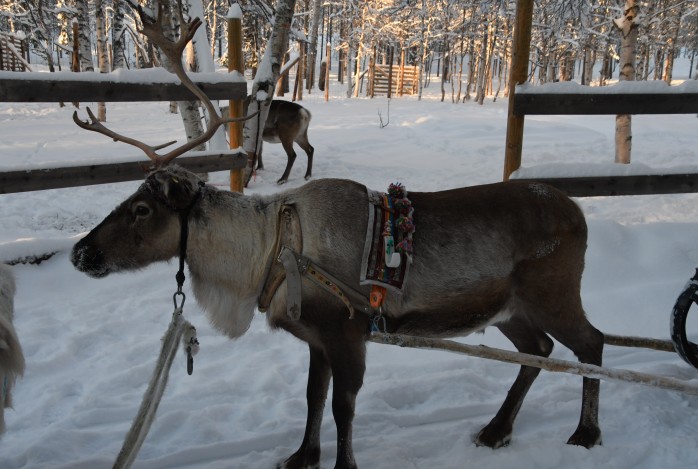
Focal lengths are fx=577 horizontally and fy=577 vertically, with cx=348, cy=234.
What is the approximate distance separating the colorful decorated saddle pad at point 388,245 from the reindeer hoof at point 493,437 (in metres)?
0.95

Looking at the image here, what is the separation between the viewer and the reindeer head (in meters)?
2.42

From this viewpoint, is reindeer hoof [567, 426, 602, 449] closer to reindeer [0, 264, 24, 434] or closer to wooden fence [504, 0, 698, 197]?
wooden fence [504, 0, 698, 197]

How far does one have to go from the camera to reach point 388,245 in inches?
96.7

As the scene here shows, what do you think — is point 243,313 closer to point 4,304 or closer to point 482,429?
point 4,304

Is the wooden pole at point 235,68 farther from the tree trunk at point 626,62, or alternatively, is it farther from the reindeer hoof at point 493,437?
the tree trunk at point 626,62

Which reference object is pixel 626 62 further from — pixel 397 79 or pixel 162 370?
pixel 397 79

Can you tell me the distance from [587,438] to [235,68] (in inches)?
185

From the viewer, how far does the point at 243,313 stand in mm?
2562

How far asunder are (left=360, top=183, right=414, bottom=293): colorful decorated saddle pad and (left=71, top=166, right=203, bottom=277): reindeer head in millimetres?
A: 784

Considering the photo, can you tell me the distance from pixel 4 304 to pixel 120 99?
2698 mm

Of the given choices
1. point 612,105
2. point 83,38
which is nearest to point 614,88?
point 612,105

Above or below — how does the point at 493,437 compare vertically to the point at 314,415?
below

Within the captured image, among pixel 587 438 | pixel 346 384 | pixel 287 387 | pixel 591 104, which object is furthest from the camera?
pixel 591 104

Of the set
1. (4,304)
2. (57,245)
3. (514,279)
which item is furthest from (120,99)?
(514,279)
